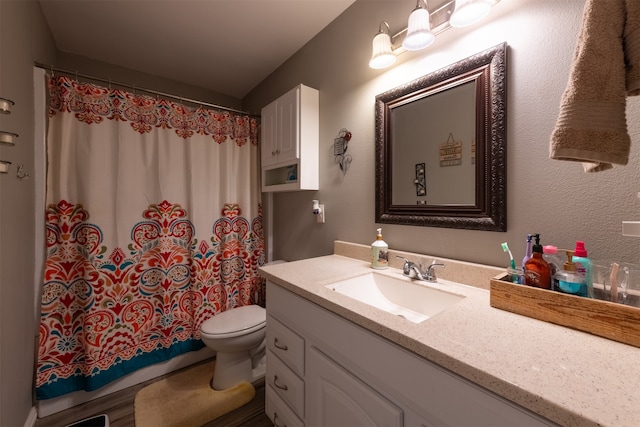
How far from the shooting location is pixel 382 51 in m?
1.23

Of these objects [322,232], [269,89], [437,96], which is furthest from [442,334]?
[269,89]

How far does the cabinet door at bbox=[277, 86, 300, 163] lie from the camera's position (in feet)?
5.57

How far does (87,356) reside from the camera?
1517 millimetres

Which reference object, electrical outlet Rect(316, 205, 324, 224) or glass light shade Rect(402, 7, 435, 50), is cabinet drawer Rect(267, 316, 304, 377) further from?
glass light shade Rect(402, 7, 435, 50)

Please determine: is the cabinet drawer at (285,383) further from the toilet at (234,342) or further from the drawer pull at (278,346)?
the toilet at (234,342)

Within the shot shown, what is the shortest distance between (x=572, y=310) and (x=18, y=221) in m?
2.22

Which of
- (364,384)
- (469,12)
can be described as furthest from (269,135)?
(364,384)

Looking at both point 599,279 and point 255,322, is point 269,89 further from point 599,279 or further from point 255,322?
point 599,279

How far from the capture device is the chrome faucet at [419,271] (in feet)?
3.55

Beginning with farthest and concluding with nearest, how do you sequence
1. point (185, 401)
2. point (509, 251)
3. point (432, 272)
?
point (185, 401)
point (432, 272)
point (509, 251)

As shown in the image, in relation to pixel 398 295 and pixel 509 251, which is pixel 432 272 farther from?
pixel 509 251

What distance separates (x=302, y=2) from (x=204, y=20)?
0.68m

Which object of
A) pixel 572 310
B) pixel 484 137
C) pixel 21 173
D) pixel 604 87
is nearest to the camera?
pixel 604 87

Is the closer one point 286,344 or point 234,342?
point 286,344
